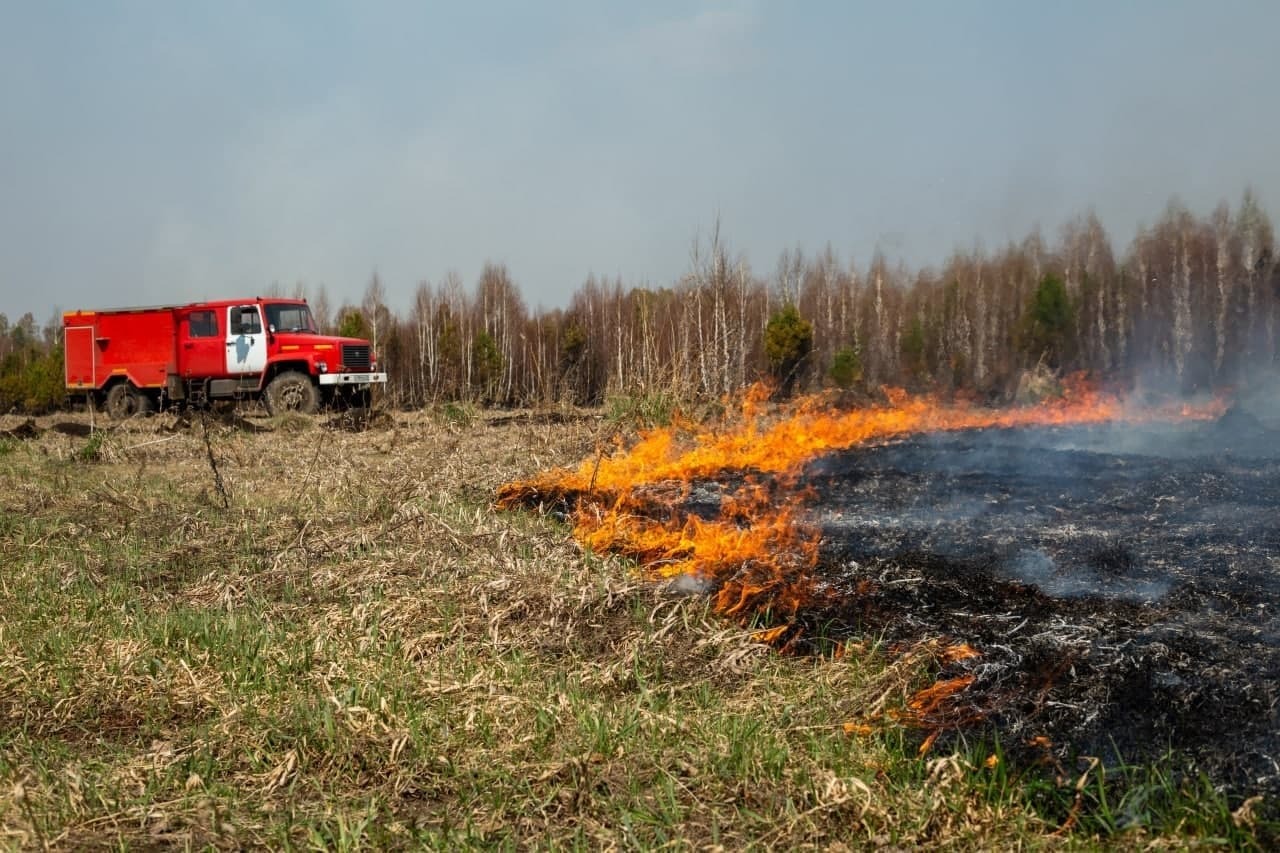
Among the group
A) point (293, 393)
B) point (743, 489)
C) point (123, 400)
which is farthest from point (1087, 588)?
point (123, 400)

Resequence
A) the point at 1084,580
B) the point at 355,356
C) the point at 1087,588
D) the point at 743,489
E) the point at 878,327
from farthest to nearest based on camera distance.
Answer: the point at 878,327, the point at 355,356, the point at 743,489, the point at 1084,580, the point at 1087,588

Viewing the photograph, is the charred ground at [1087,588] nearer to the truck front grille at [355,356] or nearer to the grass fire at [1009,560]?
the grass fire at [1009,560]

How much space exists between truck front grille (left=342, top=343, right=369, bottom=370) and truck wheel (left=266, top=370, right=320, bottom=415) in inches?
29.3

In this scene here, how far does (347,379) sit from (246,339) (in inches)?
84.5

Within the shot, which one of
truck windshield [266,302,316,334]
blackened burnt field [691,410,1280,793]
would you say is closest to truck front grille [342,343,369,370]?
truck windshield [266,302,316,334]

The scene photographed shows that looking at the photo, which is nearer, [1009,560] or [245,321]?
[1009,560]

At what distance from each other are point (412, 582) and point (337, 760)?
1.85 metres

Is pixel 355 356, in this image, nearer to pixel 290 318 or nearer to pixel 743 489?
pixel 290 318

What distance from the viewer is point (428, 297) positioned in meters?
31.9

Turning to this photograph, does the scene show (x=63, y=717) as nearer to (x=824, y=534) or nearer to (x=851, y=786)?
(x=851, y=786)

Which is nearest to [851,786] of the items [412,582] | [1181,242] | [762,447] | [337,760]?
Answer: [337,760]

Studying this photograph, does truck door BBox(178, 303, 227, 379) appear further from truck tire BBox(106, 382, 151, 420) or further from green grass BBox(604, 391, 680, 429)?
green grass BBox(604, 391, 680, 429)

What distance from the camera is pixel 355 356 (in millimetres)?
17453

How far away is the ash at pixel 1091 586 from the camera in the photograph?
9.67ft
